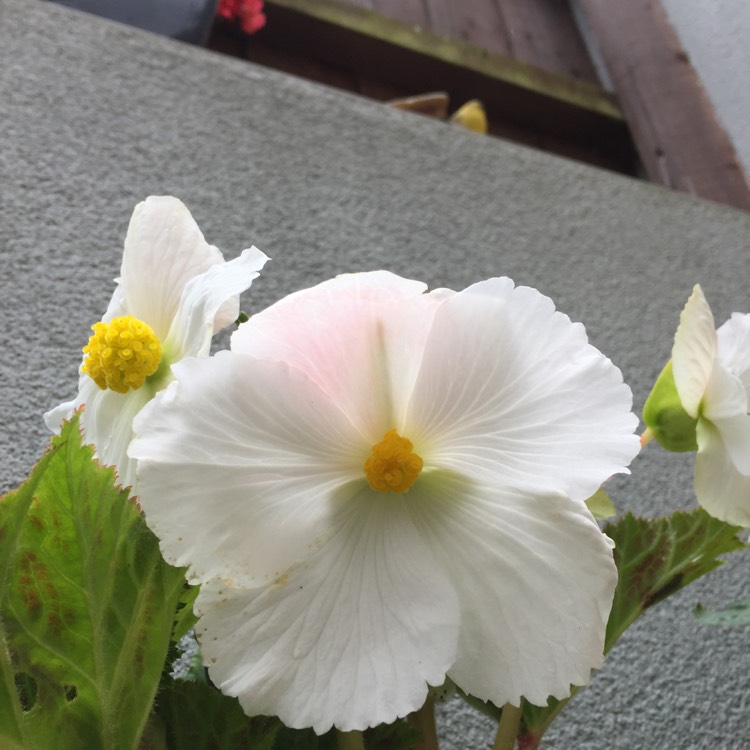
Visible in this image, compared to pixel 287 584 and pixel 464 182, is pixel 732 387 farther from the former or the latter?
pixel 464 182

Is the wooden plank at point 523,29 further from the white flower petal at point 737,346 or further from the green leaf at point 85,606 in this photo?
the green leaf at point 85,606

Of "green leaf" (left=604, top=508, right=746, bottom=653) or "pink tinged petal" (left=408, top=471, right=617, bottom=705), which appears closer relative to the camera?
"pink tinged petal" (left=408, top=471, right=617, bottom=705)

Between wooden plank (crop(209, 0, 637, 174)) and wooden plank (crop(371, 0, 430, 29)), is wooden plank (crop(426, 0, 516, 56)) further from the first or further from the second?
wooden plank (crop(209, 0, 637, 174))

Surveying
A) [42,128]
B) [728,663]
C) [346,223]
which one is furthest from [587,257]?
[42,128]

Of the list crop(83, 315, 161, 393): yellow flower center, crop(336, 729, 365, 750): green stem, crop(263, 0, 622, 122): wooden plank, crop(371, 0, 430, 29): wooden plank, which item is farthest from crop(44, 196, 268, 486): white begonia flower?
crop(371, 0, 430, 29): wooden plank

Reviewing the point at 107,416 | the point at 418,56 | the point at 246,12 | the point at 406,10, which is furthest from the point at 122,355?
the point at 406,10

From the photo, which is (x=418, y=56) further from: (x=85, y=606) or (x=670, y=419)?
(x=85, y=606)

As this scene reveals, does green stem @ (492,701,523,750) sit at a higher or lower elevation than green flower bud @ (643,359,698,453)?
lower
